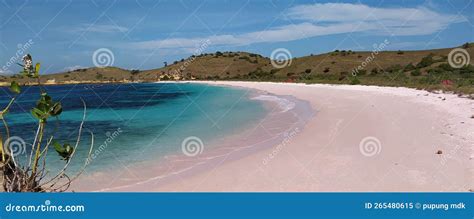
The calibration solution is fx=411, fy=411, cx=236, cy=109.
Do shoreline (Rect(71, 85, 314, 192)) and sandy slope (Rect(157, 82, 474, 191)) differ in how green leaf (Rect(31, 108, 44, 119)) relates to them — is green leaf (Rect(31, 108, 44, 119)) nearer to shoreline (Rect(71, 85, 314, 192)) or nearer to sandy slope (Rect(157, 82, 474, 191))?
sandy slope (Rect(157, 82, 474, 191))

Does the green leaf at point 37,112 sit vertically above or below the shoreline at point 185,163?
below

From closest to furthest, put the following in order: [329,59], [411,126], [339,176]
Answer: [339,176], [411,126], [329,59]

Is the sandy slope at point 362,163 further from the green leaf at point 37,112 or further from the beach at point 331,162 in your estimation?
the green leaf at point 37,112

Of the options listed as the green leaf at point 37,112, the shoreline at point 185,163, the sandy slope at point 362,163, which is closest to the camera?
the green leaf at point 37,112

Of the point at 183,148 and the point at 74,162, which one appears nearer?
the point at 74,162

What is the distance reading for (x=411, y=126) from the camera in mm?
11453

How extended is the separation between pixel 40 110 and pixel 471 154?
7.08 m

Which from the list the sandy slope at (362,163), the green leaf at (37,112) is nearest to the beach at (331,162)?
the sandy slope at (362,163)

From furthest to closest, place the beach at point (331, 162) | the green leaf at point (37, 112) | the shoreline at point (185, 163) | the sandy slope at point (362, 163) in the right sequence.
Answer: the shoreline at point (185, 163)
the beach at point (331, 162)
the sandy slope at point (362, 163)
the green leaf at point (37, 112)

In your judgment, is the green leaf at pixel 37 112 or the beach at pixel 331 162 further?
the beach at pixel 331 162

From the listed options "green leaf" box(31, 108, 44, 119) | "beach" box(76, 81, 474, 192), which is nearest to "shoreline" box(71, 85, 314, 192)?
"beach" box(76, 81, 474, 192)

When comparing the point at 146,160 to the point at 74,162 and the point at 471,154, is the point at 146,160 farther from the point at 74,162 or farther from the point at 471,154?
the point at 471,154

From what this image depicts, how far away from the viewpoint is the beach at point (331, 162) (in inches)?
Result: 256

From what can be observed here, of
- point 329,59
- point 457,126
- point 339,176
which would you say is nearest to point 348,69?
point 329,59
